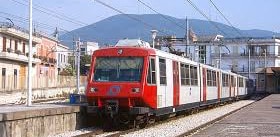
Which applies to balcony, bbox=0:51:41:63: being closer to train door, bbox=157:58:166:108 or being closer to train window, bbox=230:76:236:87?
train window, bbox=230:76:236:87

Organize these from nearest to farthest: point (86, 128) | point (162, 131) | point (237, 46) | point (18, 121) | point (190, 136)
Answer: point (18, 121) < point (190, 136) < point (162, 131) < point (86, 128) < point (237, 46)

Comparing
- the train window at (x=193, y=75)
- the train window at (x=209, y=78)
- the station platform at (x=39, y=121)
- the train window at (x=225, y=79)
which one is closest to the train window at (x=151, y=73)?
the station platform at (x=39, y=121)

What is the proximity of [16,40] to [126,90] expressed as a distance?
167 ft

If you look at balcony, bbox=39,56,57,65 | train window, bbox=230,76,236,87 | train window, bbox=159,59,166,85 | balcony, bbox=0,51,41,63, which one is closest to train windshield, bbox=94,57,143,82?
train window, bbox=159,59,166,85

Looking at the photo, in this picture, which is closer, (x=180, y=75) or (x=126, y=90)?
(x=126, y=90)

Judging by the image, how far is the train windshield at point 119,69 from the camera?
19672mm

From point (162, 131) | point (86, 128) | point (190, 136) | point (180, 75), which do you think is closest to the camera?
point (190, 136)

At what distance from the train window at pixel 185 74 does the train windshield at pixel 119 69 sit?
16.4 ft

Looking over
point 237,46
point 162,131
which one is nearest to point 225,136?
point 162,131

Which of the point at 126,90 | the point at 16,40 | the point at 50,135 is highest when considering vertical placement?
the point at 16,40

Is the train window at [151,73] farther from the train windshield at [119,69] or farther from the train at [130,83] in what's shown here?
the train windshield at [119,69]

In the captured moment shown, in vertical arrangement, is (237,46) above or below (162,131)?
above

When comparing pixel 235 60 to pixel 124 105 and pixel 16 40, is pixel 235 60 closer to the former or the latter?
pixel 16 40

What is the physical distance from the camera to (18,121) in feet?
52.3
